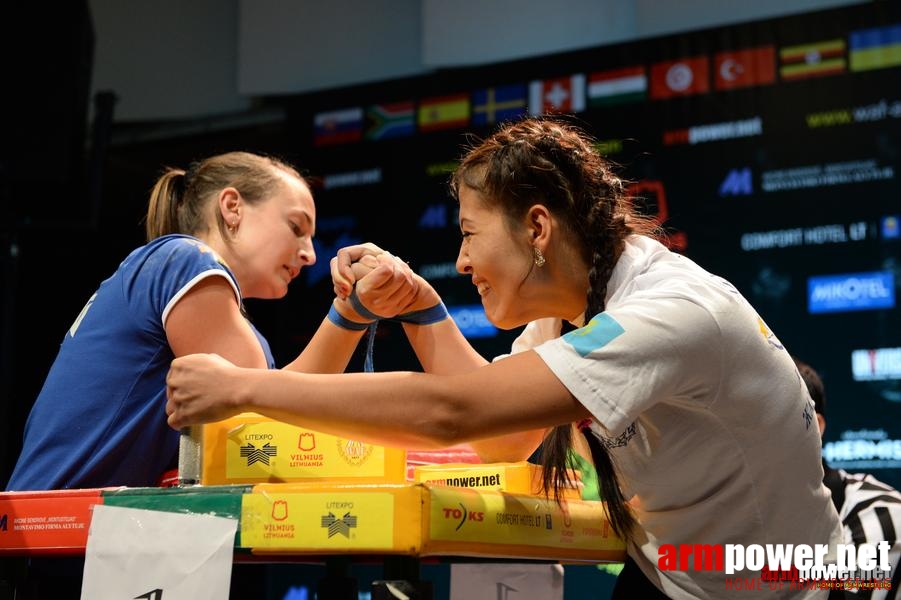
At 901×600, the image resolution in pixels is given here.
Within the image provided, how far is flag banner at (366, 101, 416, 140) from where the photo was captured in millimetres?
4254

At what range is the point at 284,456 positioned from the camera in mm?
1246

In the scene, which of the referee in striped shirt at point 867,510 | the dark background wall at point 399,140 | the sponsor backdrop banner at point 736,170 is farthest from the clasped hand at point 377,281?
the sponsor backdrop banner at point 736,170

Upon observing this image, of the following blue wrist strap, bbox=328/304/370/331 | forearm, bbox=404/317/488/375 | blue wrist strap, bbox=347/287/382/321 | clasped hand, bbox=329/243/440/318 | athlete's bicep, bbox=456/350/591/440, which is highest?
clasped hand, bbox=329/243/440/318

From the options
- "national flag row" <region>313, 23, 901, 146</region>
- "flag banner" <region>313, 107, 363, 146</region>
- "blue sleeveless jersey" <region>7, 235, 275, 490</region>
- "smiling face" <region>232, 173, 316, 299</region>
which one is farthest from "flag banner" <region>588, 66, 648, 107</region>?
"blue sleeveless jersey" <region>7, 235, 275, 490</region>

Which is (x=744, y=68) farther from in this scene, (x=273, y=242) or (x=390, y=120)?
(x=273, y=242)

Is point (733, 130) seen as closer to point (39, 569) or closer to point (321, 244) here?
point (321, 244)

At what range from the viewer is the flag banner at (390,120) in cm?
425

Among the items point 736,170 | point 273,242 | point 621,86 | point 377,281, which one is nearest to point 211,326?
point 377,281

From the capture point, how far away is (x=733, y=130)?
12.2 feet

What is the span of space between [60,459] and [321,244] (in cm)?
285

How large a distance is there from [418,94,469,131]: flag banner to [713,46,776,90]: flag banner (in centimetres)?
99

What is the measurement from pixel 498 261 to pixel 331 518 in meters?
0.50

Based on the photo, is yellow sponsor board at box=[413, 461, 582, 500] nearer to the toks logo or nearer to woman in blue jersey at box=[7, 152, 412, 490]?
the toks logo

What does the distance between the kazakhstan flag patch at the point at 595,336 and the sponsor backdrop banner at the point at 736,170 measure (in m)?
2.05
